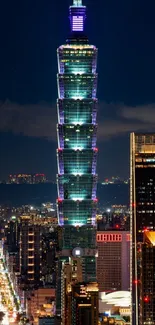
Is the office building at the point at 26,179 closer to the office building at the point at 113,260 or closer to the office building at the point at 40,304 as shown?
the office building at the point at 113,260

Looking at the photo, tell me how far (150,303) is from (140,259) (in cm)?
121

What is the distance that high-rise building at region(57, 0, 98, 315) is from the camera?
38.3 metres

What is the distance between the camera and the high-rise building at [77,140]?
1508 inches

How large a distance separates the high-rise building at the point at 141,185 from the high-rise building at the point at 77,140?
15.6ft

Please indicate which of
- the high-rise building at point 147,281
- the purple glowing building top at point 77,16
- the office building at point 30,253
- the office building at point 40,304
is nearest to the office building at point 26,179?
the office building at point 30,253

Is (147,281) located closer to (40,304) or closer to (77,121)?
(40,304)

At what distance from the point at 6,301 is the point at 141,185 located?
222 inches

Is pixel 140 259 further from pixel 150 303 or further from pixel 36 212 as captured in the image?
pixel 36 212

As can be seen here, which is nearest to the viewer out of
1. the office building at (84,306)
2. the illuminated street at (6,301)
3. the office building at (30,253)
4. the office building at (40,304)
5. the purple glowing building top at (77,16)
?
the office building at (84,306)

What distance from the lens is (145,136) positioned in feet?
108

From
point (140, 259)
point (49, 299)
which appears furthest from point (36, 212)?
point (140, 259)

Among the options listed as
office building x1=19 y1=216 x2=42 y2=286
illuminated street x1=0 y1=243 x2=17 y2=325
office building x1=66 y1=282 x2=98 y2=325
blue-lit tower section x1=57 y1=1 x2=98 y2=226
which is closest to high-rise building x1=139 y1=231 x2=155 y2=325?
office building x1=66 y1=282 x2=98 y2=325

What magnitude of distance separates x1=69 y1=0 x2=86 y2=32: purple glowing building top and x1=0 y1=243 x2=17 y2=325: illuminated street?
9.11 metres

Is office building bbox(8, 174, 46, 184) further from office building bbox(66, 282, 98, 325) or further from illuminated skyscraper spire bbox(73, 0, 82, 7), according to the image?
office building bbox(66, 282, 98, 325)
